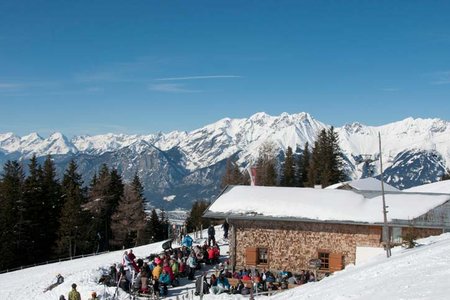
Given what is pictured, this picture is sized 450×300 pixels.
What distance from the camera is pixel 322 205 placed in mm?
26812

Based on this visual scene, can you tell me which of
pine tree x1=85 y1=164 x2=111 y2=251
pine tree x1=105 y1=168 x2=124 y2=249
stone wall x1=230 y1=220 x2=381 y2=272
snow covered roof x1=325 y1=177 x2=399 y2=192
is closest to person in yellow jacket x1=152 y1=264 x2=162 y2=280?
stone wall x1=230 y1=220 x2=381 y2=272

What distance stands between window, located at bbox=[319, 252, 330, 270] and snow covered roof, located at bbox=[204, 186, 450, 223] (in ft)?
5.89

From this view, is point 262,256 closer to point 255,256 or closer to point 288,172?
point 255,256

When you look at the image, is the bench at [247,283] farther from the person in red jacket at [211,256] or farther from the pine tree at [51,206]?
the pine tree at [51,206]

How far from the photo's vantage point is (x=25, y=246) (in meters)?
46.8

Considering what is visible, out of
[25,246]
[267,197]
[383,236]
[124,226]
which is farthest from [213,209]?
[124,226]

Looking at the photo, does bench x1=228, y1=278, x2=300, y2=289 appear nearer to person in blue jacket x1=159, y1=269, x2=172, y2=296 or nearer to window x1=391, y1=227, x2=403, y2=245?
person in blue jacket x1=159, y1=269, x2=172, y2=296

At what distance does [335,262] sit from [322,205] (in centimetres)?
304

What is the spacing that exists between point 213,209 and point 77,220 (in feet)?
87.9

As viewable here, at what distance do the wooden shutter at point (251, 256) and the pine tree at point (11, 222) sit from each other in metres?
26.6

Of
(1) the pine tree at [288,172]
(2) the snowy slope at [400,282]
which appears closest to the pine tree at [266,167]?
(1) the pine tree at [288,172]

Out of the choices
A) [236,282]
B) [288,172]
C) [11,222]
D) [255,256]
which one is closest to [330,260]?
[255,256]

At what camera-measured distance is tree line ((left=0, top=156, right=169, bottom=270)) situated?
4628 centimetres

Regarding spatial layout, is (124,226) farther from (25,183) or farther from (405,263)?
(405,263)
